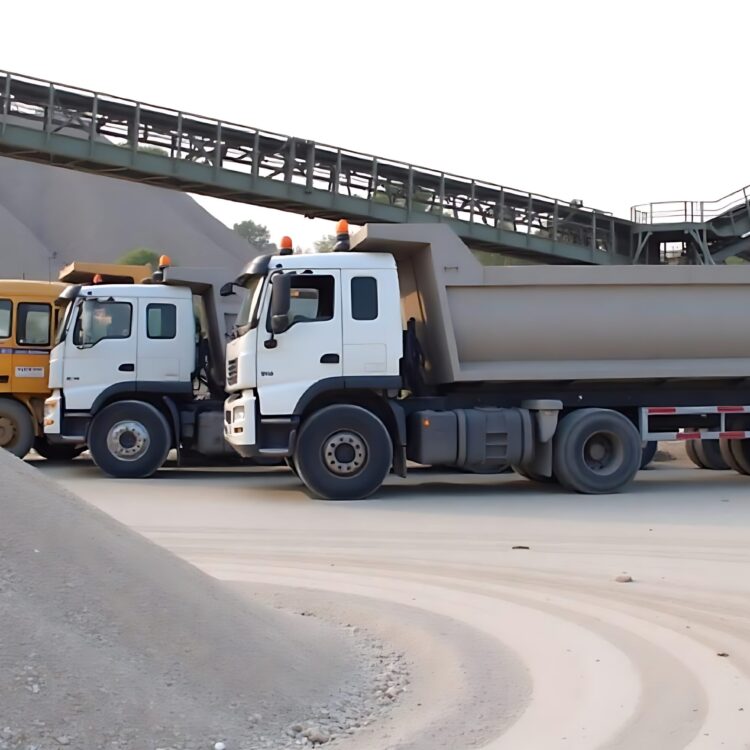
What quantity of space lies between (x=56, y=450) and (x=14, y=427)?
6.86 ft

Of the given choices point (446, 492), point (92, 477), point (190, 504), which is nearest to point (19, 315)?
point (92, 477)

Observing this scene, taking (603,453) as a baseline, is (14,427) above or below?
above

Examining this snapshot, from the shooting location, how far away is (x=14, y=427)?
14797 mm

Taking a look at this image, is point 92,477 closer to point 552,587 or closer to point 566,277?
point 566,277

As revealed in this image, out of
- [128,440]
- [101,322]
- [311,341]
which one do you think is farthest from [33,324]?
[311,341]

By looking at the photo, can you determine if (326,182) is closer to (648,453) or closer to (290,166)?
(290,166)

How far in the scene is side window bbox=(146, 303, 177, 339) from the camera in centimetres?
1410

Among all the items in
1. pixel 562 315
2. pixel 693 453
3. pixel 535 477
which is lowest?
A: pixel 535 477

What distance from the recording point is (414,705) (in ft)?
14.4

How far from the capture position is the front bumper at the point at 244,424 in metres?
11.6

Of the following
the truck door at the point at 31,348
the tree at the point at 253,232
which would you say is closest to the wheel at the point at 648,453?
the truck door at the point at 31,348

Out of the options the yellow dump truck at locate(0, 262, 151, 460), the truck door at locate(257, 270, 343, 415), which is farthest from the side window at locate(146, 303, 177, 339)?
the truck door at locate(257, 270, 343, 415)

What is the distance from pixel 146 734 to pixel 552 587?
3.80 m

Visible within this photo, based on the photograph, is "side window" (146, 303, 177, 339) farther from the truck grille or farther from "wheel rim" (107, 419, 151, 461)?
the truck grille
